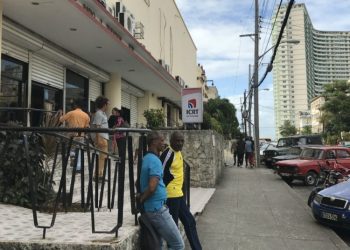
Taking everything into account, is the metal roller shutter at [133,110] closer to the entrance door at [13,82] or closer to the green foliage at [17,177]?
the entrance door at [13,82]

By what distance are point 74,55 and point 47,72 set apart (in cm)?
145

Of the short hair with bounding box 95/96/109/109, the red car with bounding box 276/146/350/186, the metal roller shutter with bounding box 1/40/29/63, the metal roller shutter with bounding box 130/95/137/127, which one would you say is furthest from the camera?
the metal roller shutter with bounding box 130/95/137/127

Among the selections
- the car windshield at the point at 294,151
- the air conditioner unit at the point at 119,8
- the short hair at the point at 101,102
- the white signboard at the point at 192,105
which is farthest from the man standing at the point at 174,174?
the car windshield at the point at 294,151

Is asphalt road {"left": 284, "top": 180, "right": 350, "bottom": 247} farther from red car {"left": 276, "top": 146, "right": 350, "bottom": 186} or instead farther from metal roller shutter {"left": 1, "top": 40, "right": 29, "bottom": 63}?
metal roller shutter {"left": 1, "top": 40, "right": 29, "bottom": 63}

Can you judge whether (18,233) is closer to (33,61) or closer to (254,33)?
(33,61)

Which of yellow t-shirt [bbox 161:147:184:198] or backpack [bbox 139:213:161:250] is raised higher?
yellow t-shirt [bbox 161:147:184:198]

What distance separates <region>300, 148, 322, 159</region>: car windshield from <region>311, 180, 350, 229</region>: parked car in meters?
8.60

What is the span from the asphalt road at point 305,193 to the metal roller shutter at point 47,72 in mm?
8670

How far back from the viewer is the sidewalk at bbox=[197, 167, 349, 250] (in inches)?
313

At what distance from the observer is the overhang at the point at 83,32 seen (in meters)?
11.0

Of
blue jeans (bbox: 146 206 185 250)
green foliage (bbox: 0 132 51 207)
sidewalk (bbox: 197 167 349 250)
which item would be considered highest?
green foliage (bbox: 0 132 51 207)

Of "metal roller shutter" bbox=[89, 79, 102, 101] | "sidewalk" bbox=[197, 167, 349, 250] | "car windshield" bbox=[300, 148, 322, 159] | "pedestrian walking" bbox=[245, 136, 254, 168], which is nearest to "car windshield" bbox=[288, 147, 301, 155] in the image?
"pedestrian walking" bbox=[245, 136, 254, 168]

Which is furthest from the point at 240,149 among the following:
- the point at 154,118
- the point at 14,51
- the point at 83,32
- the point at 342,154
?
the point at 14,51

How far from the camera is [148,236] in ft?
16.8
